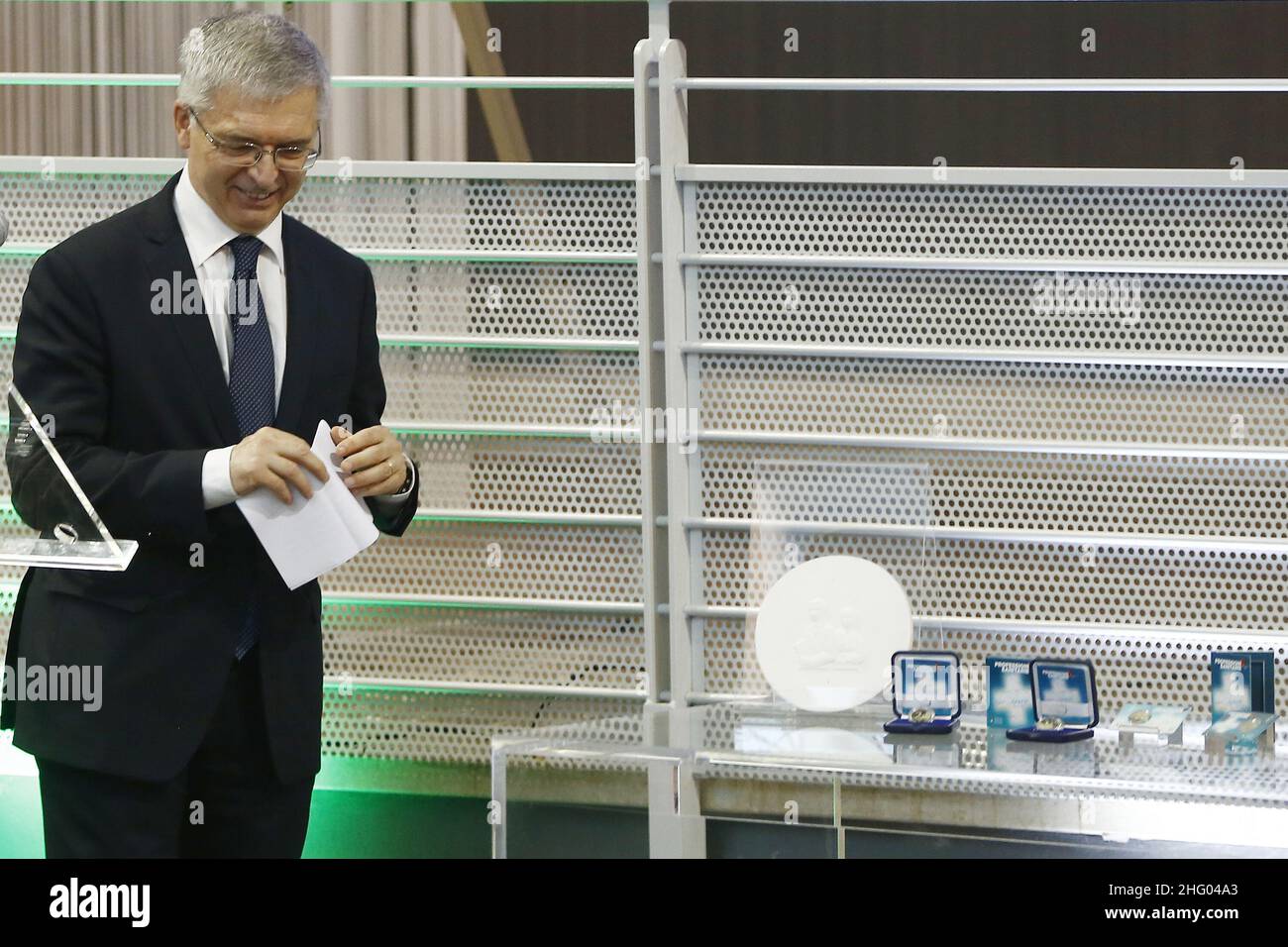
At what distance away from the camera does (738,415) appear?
4.27 m

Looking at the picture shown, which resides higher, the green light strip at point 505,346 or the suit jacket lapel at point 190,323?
the green light strip at point 505,346

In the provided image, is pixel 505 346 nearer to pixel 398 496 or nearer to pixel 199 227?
pixel 398 496

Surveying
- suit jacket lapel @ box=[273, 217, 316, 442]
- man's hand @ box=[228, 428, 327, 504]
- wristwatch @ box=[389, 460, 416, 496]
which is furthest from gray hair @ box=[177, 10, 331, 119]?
wristwatch @ box=[389, 460, 416, 496]

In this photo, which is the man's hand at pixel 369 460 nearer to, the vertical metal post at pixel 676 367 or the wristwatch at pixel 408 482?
the wristwatch at pixel 408 482

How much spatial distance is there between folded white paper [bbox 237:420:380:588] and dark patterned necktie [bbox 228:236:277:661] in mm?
95

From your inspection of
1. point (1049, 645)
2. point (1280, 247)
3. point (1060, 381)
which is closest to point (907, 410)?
point (1060, 381)

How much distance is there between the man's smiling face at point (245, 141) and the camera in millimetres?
2305

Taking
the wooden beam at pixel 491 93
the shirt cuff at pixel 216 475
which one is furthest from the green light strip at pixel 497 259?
the shirt cuff at pixel 216 475

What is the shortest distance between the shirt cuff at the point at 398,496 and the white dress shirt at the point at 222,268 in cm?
21

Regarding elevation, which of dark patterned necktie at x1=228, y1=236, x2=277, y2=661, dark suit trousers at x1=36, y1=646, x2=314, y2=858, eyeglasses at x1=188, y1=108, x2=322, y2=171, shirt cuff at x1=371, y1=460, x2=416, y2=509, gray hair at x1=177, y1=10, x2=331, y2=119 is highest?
gray hair at x1=177, y1=10, x2=331, y2=119

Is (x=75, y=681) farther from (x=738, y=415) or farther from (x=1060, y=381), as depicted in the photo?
(x=1060, y=381)

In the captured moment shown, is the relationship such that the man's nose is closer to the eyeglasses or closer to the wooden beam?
the eyeglasses

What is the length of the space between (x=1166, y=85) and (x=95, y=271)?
2666 millimetres

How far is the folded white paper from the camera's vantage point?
2.32m
